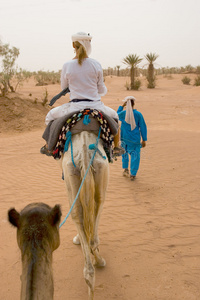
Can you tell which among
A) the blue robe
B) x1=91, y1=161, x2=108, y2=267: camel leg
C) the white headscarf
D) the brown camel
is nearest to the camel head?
the brown camel

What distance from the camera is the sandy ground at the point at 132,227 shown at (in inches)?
144

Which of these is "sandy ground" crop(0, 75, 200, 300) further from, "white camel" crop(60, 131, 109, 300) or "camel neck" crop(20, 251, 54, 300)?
"camel neck" crop(20, 251, 54, 300)

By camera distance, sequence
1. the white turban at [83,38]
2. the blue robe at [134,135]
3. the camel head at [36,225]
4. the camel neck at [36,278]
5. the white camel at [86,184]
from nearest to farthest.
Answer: the camel neck at [36,278] → the camel head at [36,225] → the white camel at [86,184] → the white turban at [83,38] → the blue robe at [134,135]

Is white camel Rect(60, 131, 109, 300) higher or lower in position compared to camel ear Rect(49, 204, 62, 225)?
lower

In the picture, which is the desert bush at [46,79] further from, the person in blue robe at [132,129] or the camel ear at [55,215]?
the camel ear at [55,215]

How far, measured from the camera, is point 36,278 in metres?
1.46

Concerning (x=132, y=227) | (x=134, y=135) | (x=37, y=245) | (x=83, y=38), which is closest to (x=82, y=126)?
(x=83, y=38)

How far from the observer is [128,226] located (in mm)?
5090

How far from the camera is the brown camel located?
144 centimetres

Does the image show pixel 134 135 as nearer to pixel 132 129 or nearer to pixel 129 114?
pixel 132 129

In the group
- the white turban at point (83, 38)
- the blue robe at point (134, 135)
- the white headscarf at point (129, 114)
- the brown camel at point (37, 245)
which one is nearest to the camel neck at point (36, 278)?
the brown camel at point (37, 245)

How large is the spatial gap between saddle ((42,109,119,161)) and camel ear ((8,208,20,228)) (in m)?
1.76

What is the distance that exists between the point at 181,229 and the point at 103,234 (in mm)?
1395

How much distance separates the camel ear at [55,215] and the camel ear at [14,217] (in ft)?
0.63
